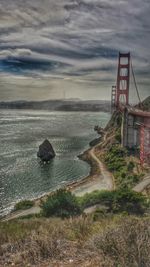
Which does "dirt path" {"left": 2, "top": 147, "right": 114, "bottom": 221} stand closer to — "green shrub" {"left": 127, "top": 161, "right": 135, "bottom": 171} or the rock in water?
"green shrub" {"left": 127, "top": 161, "right": 135, "bottom": 171}

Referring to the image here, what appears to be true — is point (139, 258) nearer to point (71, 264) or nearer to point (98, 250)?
point (98, 250)

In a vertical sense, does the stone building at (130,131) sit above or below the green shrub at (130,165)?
above

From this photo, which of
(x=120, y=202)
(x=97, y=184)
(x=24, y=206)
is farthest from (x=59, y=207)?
(x=97, y=184)

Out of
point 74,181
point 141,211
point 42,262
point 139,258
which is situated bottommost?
point 74,181

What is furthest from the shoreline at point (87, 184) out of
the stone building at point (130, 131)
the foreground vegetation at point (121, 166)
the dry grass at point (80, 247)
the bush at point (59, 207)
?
the dry grass at point (80, 247)

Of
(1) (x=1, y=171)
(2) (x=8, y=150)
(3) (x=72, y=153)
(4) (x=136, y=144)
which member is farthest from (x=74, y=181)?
(2) (x=8, y=150)

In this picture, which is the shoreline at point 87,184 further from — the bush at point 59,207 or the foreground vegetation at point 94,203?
the bush at point 59,207

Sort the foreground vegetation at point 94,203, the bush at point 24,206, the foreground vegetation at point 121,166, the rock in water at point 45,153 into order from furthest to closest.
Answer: the rock in water at point 45,153, the foreground vegetation at point 121,166, the bush at point 24,206, the foreground vegetation at point 94,203

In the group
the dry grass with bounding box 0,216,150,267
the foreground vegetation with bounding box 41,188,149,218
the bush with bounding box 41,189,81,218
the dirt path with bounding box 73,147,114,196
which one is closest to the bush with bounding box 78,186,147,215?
the foreground vegetation with bounding box 41,188,149,218

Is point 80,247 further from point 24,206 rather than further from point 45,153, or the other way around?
point 45,153
